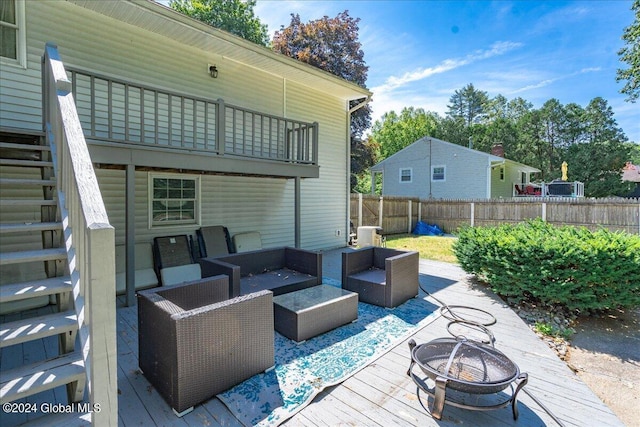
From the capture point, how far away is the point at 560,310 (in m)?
4.50

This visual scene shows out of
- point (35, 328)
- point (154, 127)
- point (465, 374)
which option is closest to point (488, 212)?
point (465, 374)

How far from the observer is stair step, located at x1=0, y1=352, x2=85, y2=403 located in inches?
64.5

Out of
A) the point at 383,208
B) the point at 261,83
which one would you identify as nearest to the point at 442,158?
the point at 383,208

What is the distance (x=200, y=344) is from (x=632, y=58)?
19.8 m

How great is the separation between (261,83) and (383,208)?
7633 mm

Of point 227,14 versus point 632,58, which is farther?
point 227,14

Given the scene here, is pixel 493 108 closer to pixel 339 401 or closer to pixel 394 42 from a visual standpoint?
pixel 394 42

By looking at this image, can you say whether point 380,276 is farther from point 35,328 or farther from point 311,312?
point 35,328

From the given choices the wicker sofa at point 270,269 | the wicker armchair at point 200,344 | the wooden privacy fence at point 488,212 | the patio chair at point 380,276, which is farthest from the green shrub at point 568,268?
the wooden privacy fence at point 488,212

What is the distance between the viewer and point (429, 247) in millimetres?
10148

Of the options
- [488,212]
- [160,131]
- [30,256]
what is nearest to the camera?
[30,256]

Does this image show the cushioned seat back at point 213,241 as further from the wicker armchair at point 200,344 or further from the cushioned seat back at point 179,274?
the wicker armchair at point 200,344

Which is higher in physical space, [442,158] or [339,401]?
[442,158]

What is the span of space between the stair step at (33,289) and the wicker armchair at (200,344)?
614 millimetres
